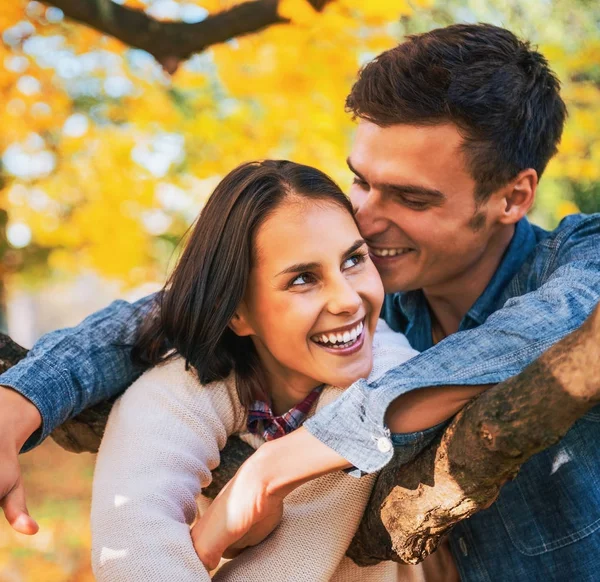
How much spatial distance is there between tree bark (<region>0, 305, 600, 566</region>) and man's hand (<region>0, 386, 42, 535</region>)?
25.9 inches

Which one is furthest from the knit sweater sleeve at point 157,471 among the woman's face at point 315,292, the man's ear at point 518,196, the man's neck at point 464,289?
the man's ear at point 518,196

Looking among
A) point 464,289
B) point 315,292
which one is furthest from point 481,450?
point 464,289

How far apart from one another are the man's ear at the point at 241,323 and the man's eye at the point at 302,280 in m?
0.17

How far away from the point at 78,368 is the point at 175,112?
6.77 feet

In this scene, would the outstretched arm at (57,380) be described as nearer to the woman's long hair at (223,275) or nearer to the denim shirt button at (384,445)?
the woman's long hair at (223,275)

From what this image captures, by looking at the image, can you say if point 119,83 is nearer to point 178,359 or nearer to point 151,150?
point 151,150

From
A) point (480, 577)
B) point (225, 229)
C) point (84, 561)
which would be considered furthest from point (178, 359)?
point (84, 561)

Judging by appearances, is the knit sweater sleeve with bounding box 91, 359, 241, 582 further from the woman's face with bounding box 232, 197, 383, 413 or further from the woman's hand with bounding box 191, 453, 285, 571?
the woman's face with bounding box 232, 197, 383, 413

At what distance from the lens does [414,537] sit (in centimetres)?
158

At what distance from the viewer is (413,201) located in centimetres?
226

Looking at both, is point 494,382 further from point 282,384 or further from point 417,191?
point 417,191

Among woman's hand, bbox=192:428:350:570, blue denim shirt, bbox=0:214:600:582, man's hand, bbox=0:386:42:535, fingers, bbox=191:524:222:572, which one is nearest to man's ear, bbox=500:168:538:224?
blue denim shirt, bbox=0:214:600:582

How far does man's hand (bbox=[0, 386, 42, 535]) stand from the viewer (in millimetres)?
1588

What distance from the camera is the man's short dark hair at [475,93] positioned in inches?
87.8
